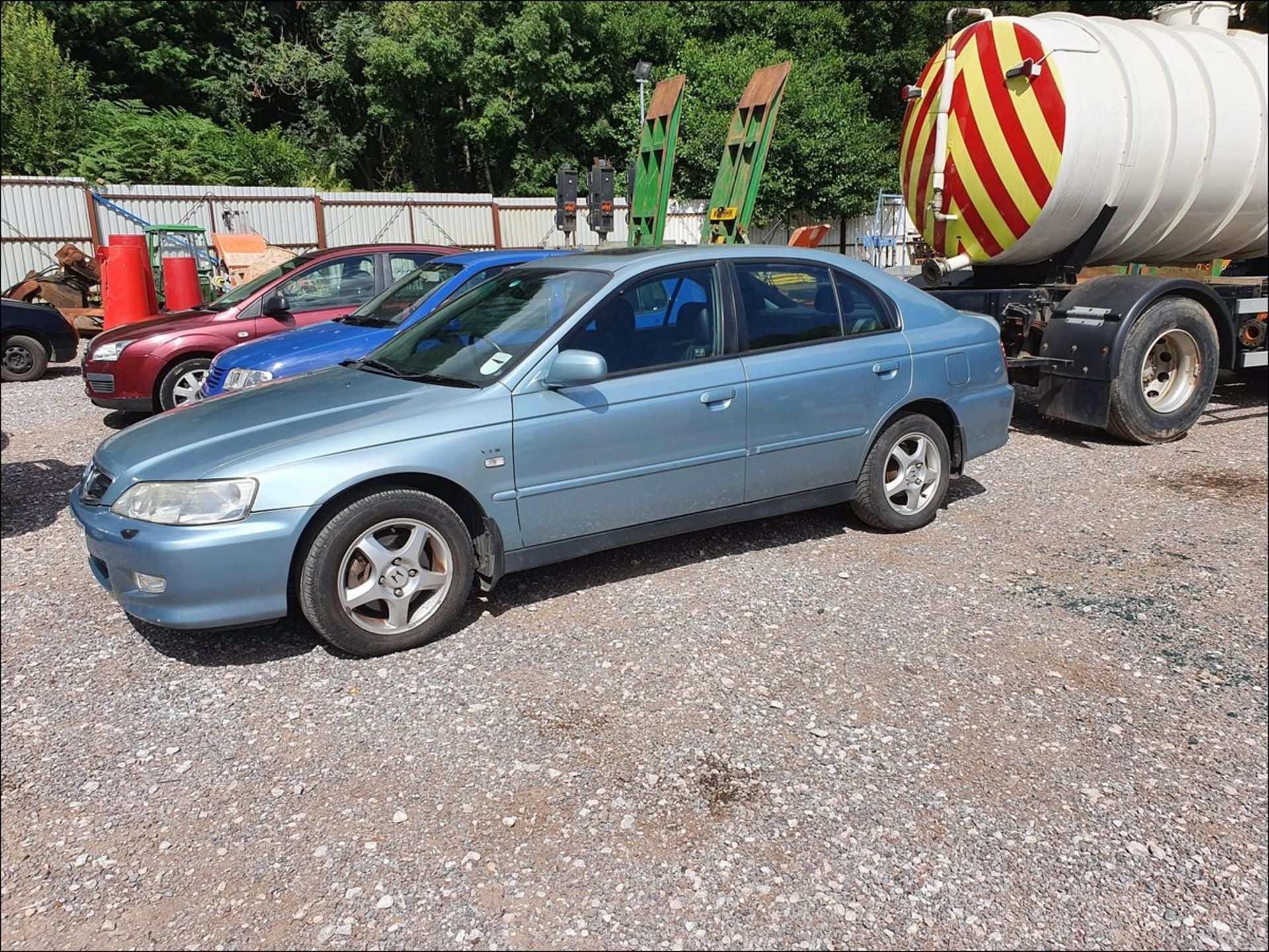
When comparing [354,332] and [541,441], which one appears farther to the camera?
[354,332]

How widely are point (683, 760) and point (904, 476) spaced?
268 centimetres

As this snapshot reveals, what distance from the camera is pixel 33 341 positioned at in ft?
35.6

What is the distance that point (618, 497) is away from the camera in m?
4.43

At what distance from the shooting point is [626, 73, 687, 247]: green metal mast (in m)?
15.2

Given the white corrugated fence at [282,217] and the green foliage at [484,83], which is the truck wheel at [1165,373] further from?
the green foliage at [484,83]

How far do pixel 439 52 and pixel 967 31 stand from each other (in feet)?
78.2

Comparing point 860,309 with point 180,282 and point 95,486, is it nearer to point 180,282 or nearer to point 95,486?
point 95,486

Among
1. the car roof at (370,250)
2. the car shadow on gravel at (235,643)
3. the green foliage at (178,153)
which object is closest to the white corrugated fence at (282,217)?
the green foliage at (178,153)

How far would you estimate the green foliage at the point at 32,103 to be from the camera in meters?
23.2

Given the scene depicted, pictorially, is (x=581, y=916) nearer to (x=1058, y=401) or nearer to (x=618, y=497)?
(x=618, y=497)

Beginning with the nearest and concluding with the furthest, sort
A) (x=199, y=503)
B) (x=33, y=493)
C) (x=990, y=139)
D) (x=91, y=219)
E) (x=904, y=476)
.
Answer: (x=199, y=503), (x=904, y=476), (x=33, y=493), (x=990, y=139), (x=91, y=219)

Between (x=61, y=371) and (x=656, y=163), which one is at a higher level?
(x=656, y=163)

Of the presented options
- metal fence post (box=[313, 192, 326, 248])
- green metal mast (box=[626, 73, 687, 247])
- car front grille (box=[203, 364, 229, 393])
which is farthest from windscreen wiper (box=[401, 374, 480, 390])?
metal fence post (box=[313, 192, 326, 248])

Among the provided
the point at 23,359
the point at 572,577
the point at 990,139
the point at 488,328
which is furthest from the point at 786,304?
the point at 23,359
